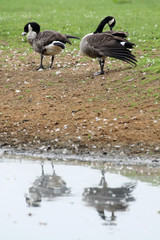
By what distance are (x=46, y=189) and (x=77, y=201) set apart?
85 centimetres

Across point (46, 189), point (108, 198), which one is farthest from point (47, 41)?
point (108, 198)

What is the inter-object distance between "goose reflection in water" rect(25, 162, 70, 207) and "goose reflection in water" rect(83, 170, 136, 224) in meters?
0.48

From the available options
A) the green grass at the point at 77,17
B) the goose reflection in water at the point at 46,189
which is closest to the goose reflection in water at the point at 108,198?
the goose reflection in water at the point at 46,189

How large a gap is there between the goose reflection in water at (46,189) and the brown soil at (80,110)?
1.74m

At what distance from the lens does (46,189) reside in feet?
27.9

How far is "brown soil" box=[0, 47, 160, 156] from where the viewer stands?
1090 centimetres

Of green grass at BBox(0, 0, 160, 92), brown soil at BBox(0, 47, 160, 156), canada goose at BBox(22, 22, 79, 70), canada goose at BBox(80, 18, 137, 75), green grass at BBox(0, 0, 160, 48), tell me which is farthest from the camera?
green grass at BBox(0, 0, 160, 48)

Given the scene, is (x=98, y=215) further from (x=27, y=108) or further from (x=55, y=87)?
(x=55, y=87)

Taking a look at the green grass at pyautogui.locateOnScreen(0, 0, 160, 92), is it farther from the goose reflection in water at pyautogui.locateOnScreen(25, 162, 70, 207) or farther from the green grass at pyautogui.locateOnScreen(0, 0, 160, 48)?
the goose reflection in water at pyautogui.locateOnScreen(25, 162, 70, 207)

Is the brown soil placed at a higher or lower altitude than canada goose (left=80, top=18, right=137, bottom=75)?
lower

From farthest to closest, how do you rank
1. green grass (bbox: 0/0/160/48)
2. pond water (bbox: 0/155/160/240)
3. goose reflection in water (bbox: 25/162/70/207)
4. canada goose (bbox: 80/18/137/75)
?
green grass (bbox: 0/0/160/48) < canada goose (bbox: 80/18/137/75) < goose reflection in water (bbox: 25/162/70/207) < pond water (bbox: 0/155/160/240)

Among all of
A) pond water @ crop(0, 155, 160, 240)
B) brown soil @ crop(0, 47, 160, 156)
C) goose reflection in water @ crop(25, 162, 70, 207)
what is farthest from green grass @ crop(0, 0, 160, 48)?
goose reflection in water @ crop(25, 162, 70, 207)

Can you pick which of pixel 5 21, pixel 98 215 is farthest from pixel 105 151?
pixel 5 21

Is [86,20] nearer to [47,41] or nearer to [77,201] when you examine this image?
[47,41]
